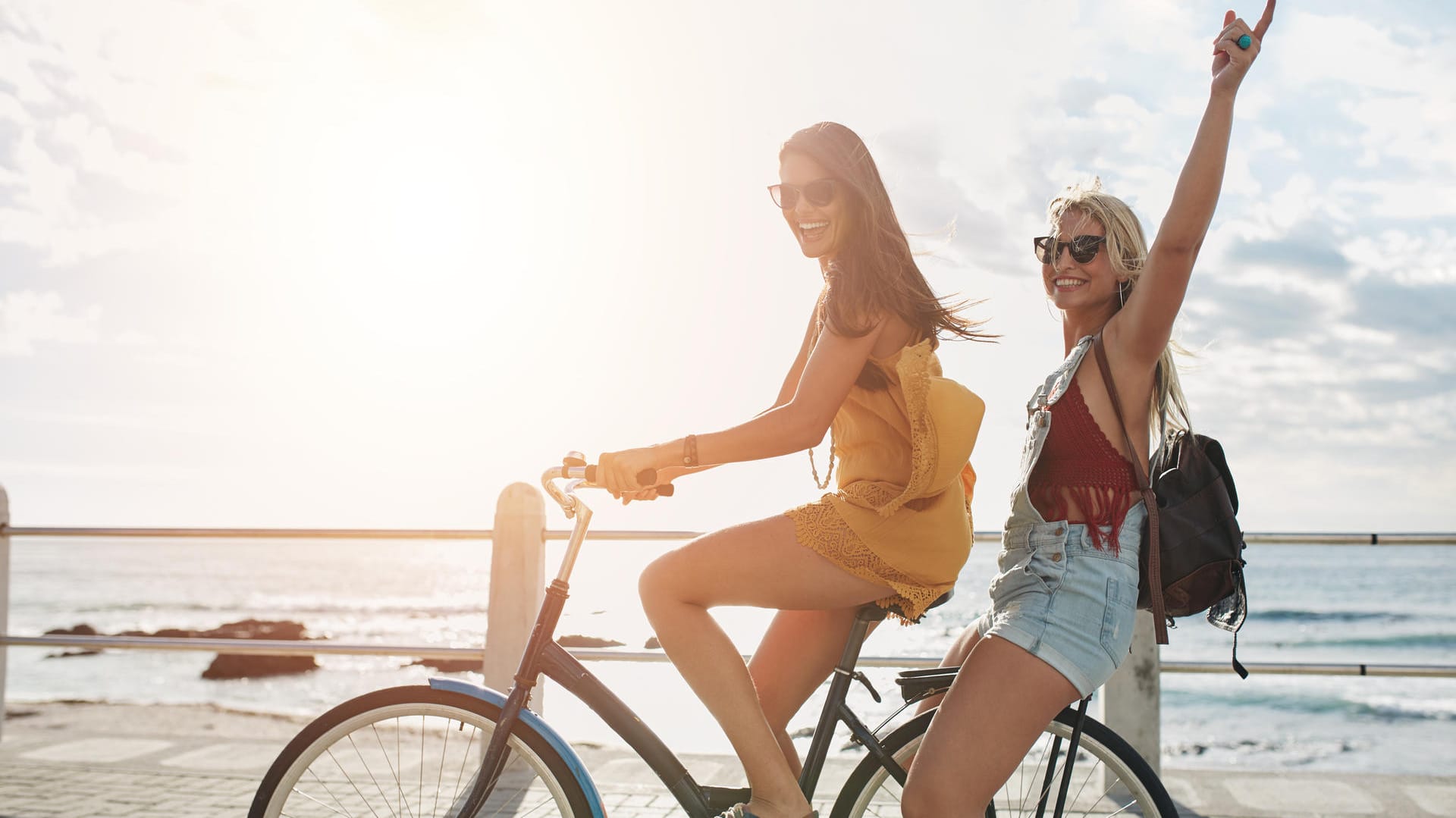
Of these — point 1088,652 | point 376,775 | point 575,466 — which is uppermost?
point 575,466

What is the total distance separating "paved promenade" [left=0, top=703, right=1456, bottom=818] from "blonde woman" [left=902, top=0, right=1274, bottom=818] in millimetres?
2411

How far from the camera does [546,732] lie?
261 cm

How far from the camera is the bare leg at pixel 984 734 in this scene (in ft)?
7.06

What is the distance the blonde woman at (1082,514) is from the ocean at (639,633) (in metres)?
0.68

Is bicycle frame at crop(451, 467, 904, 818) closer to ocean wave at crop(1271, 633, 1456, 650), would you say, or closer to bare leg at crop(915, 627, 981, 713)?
bare leg at crop(915, 627, 981, 713)

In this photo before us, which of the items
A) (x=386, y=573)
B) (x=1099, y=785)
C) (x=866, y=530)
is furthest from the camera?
(x=386, y=573)

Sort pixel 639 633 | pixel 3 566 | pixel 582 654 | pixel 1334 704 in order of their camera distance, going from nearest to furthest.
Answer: pixel 582 654, pixel 3 566, pixel 639 633, pixel 1334 704

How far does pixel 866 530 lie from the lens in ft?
7.87

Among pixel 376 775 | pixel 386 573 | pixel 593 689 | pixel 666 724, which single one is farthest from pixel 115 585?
pixel 593 689

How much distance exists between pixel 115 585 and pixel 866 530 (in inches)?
2350

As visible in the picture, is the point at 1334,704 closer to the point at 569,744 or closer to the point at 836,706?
the point at 836,706

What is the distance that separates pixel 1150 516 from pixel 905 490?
51 centimetres

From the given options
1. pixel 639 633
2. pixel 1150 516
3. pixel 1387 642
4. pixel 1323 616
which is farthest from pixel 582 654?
pixel 1323 616

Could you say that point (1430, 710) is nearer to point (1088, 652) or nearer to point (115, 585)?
point (1088, 652)
